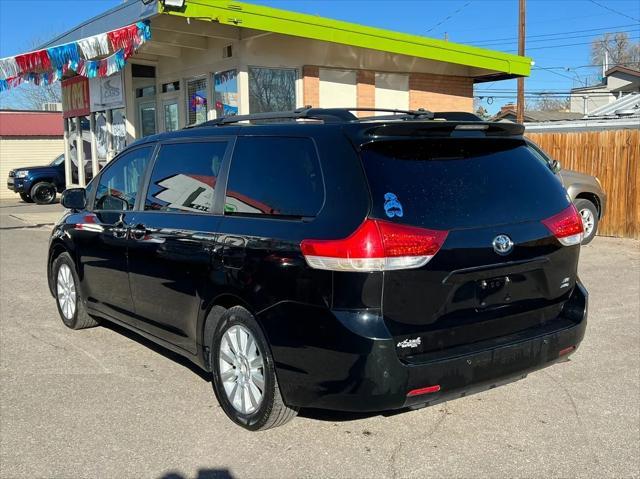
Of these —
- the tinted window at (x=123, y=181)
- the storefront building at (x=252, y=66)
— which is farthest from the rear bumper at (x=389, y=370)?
the storefront building at (x=252, y=66)

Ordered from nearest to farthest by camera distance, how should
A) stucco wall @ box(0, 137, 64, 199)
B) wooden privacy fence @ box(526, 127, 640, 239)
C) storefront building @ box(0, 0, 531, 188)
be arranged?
storefront building @ box(0, 0, 531, 188), wooden privacy fence @ box(526, 127, 640, 239), stucco wall @ box(0, 137, 64, 199)

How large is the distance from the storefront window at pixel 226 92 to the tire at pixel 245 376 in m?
8.79

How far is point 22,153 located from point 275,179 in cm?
3082

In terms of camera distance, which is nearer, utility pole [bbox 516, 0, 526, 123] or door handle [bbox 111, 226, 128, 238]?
door handle [bbox 111, 226, 128, 238]

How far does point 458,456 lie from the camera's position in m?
3.65

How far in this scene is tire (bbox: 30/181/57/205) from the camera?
23.0m

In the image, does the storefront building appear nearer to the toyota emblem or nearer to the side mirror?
the side mirror

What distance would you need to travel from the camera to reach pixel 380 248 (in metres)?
3.16

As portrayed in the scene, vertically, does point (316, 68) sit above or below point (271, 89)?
above

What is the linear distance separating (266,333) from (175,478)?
92 cm

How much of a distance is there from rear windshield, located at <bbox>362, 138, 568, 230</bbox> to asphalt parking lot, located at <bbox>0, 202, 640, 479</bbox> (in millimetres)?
1377

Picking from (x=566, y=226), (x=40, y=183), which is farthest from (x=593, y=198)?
(x=40, y=183)

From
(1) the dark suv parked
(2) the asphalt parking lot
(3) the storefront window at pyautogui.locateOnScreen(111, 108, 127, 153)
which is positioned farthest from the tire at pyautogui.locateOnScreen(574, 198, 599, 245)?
(1) the dark suv parked

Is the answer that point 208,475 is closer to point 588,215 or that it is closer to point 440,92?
point 588,215
